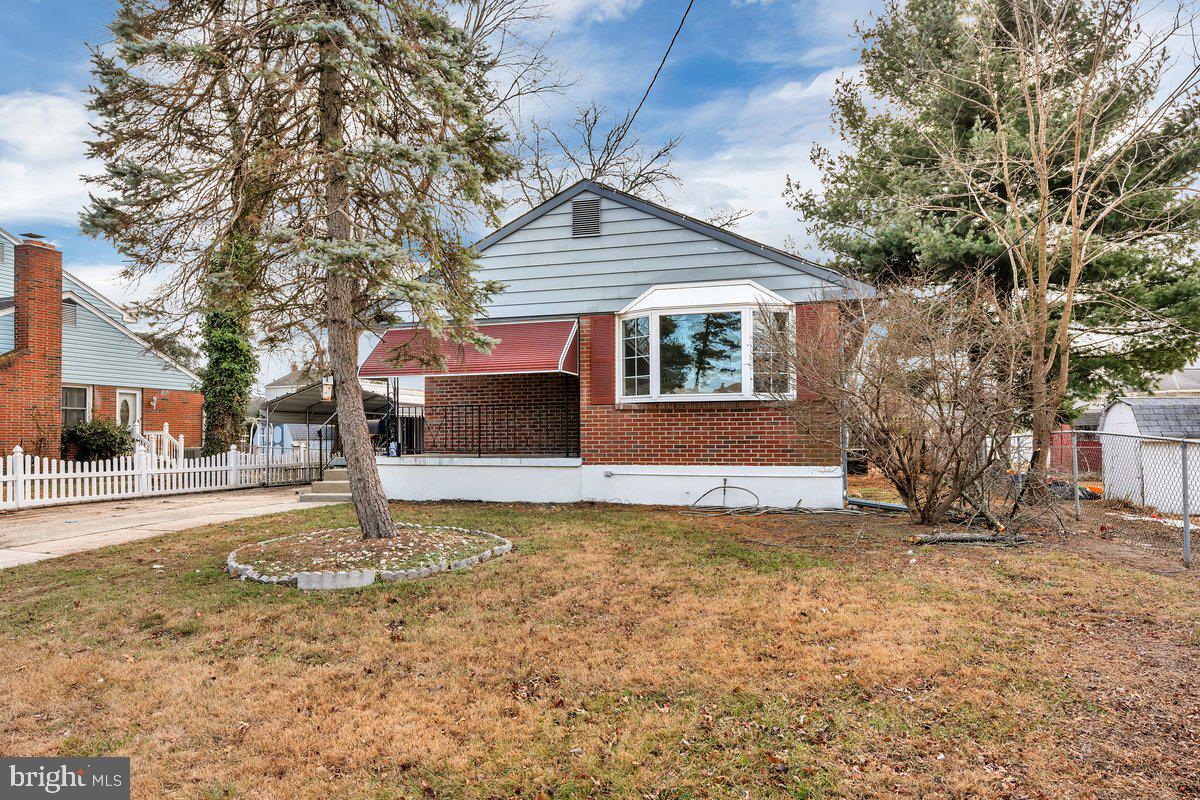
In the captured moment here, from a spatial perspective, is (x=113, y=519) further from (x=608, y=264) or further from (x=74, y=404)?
(x=74, y=404)

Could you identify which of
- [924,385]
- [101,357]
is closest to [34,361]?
[101,357]

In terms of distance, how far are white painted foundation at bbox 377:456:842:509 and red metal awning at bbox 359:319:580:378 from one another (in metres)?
1.80

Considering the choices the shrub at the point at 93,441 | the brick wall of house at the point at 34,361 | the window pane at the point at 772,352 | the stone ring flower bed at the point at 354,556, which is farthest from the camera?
the shrub at the point at 93,441

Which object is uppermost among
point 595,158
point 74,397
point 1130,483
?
point 595,158

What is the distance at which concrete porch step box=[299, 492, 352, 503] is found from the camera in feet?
44.2

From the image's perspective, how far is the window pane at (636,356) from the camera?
1150 centimetres

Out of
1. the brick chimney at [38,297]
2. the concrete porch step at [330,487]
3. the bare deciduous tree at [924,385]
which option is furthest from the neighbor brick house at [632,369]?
the brick chimney at [38,297]

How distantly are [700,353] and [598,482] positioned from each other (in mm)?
3060

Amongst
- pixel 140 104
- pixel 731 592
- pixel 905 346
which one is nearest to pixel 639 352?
pixel 905 346

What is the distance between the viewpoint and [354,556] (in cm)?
695

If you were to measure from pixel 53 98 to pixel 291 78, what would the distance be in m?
8.95

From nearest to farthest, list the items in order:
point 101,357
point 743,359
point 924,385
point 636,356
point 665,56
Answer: point 924,385 < point 665,56 < point 743,359 < point 636,356 < point 101,357

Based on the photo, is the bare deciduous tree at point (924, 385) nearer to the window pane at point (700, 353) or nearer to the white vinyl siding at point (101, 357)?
the window pane at point (700, 353)

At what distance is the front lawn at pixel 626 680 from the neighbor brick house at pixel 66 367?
19.5 feet
